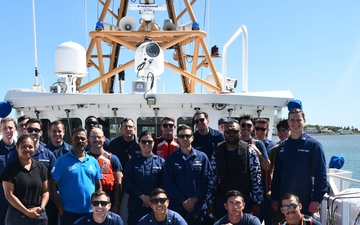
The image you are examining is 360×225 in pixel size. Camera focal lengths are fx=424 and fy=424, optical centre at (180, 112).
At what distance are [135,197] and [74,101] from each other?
3.23 meters

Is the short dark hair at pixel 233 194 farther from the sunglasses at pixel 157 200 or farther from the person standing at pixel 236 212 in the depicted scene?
the sunglasses at pixel 157 200

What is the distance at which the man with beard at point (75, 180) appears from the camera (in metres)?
4.58

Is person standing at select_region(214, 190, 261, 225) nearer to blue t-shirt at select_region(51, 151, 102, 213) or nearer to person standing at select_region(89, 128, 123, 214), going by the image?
person standing at select_region(89, 128, 123, 214)

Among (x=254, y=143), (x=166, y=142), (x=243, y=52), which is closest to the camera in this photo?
(x=254, y=143)

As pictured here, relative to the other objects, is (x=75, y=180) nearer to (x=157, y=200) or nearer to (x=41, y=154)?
(x=41, y=154)

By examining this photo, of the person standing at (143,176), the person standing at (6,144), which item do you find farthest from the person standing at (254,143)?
the person standing at (6,144)

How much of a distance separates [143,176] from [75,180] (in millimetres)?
777

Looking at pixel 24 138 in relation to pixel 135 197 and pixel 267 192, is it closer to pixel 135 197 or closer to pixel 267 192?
pixel 135 197

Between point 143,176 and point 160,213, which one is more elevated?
point 143,176

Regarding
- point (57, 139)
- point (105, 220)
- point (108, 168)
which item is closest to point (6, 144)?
point (57, 139)

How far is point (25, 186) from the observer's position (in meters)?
4.33

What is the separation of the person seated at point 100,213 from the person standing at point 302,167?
1.89 metres

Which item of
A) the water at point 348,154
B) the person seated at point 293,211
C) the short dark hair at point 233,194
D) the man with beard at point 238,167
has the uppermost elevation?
the man with beard at point 238,167

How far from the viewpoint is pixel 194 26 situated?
414 inches
